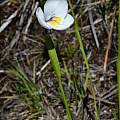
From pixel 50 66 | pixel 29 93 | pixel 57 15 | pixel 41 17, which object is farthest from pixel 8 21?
pixel 41 17

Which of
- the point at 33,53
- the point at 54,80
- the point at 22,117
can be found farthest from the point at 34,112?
the point at 33,53

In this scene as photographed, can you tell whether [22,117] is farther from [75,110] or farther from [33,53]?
[33,53]

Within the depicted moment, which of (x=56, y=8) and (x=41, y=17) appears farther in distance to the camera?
(x=56, y=8)

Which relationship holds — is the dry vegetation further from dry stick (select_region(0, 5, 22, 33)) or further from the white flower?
the white flower

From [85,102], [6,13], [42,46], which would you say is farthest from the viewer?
[6,13]

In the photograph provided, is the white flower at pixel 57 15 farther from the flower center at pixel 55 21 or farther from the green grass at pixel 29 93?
the green grass at pixel 29 93

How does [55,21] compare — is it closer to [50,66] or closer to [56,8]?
[56,8]

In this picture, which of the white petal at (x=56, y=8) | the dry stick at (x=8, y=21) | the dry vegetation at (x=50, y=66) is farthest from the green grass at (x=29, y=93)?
the white petal at (x=56, y=8)
